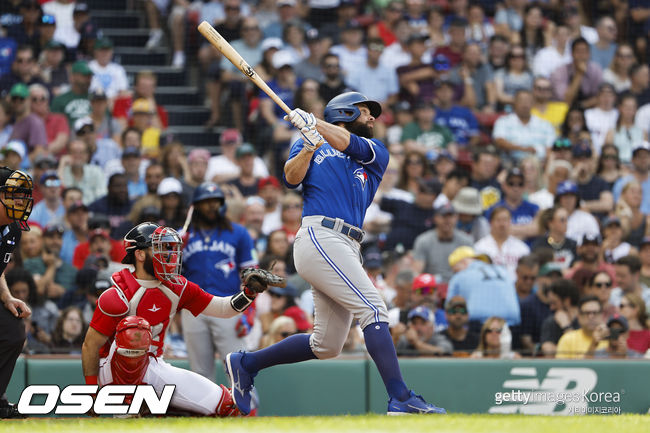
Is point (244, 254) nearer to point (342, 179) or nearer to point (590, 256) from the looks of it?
point (342, 179)

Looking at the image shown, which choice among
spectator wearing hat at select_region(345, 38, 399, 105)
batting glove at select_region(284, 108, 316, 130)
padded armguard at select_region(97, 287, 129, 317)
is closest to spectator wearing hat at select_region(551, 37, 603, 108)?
spectator wearing hat at select_region(345, 38, 399, 105)

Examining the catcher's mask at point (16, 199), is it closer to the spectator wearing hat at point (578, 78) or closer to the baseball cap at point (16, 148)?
the baseball cap at point (16, 148)

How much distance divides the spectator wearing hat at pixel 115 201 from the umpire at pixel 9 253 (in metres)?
4.19

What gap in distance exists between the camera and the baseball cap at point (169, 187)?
378 inches

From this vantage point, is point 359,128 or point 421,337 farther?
point 421,337

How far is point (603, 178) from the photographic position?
11742mm

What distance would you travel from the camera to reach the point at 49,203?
998 cm

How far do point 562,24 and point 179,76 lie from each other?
17.2ft

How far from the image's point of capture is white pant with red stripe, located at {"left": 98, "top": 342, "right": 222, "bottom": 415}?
18.2 ft

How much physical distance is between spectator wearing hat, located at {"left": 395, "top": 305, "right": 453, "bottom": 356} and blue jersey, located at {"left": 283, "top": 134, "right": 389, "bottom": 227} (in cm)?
271

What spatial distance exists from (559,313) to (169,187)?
367cm

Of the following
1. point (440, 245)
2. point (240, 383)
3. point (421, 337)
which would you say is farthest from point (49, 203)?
point (240, 383)

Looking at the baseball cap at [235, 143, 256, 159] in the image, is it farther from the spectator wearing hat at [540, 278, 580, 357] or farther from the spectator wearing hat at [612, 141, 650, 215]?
the spectator wearing hat at [612, 141, 650, 215]

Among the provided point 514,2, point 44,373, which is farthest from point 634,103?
point 44,373
